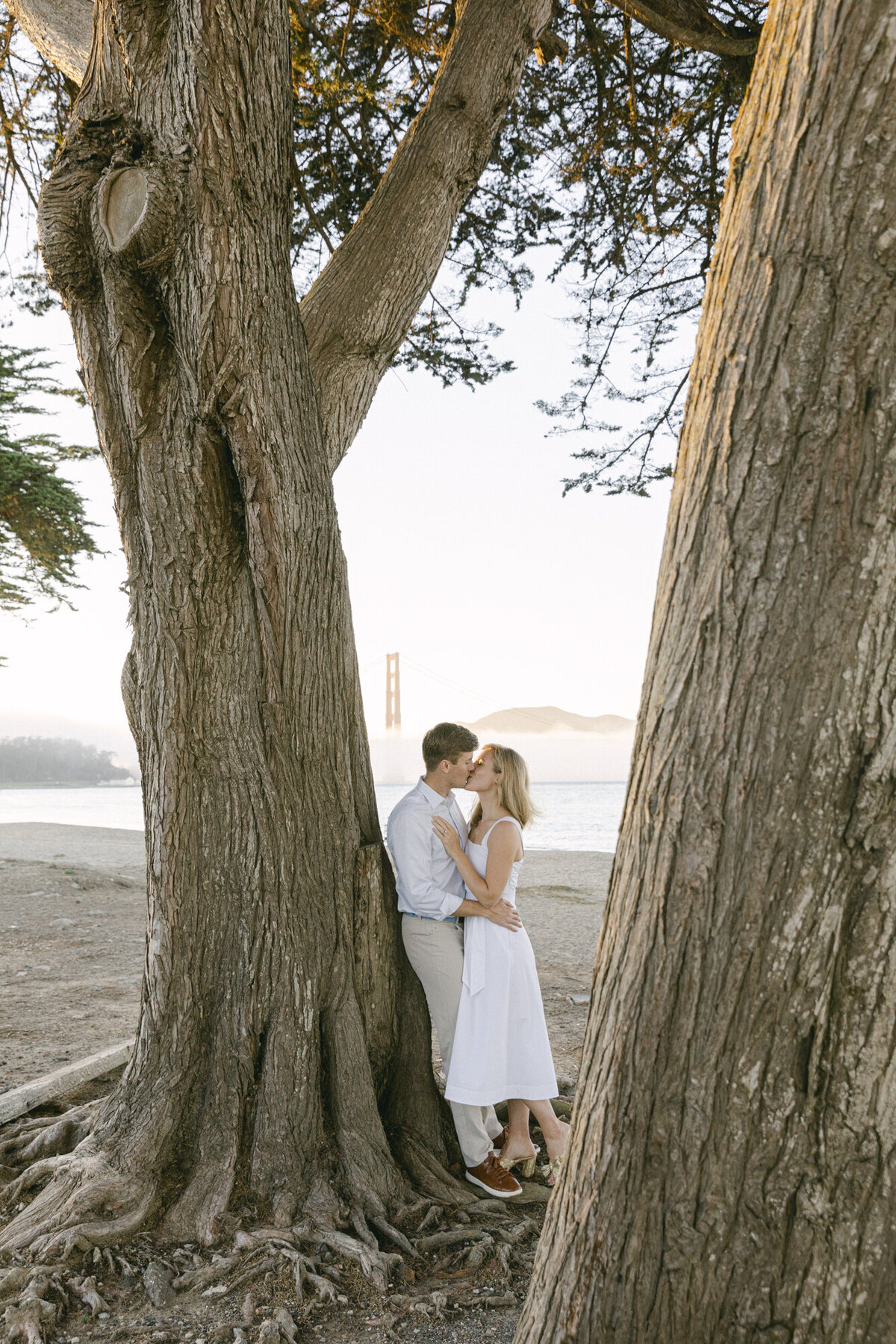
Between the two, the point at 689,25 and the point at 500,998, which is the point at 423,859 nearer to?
the point at 500,998

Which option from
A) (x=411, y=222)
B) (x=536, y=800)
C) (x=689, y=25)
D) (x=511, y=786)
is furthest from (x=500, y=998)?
(x=536, y=800)

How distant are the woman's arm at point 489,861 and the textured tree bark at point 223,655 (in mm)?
381

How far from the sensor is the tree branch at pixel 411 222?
3990 millimetres

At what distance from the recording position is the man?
12.2 feet

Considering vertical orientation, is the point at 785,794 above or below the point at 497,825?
above

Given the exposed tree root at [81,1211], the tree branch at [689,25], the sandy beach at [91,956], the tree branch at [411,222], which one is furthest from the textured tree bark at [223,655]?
the tree branch at [689,25]

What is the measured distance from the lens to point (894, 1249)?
1.57 m

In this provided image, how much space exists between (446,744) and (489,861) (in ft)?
1.70

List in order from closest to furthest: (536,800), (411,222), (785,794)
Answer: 1. (785,794)
2. (411,222)
3. (536,800)

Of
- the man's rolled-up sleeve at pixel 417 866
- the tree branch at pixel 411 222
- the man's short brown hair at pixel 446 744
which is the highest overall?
the tree branch at pixel 411 222

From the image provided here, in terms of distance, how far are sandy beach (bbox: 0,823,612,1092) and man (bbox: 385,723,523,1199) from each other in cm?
126

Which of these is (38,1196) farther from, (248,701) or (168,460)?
(168,460)

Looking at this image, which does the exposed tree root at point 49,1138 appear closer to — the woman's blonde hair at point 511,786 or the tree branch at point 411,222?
the woman's blonde hair at point 511,786

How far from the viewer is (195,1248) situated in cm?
310
